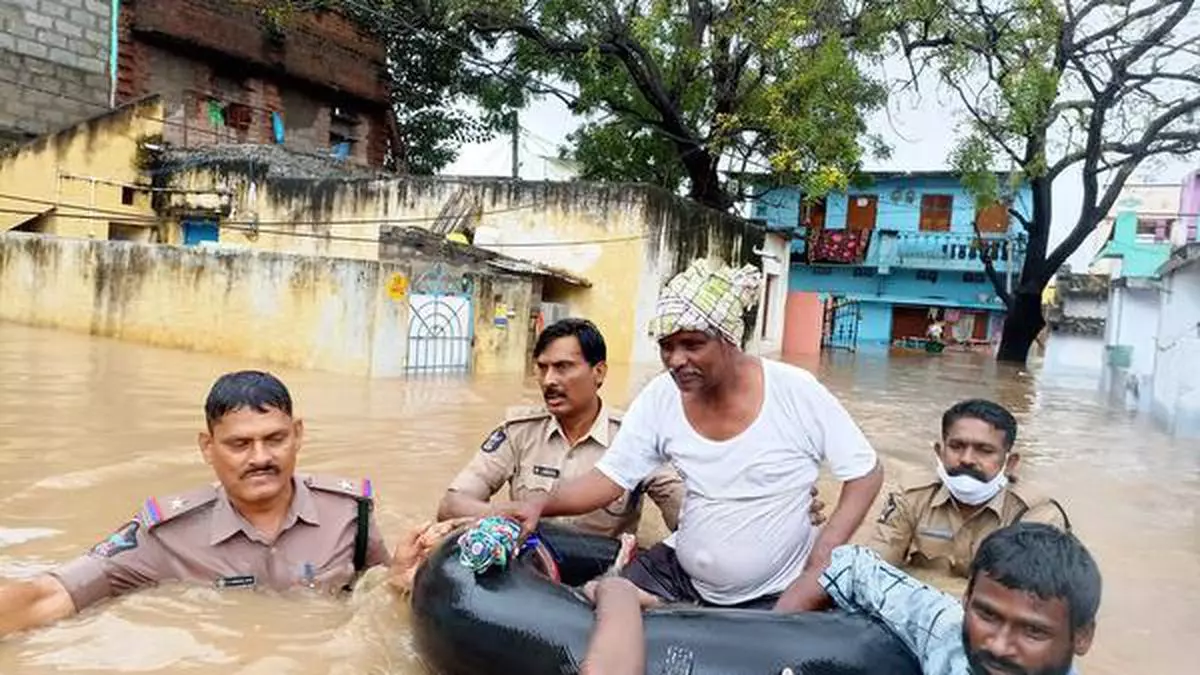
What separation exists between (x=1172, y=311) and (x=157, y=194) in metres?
15.7

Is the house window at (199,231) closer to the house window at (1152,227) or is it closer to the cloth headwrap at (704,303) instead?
the cloth headwrap at (704,303)

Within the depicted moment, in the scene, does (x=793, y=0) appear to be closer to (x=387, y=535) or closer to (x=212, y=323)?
(x=212, y=323)

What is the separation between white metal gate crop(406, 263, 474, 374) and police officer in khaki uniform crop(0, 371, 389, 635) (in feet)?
26.0

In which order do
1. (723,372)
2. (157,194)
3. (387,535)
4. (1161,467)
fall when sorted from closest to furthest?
(723,372) < (387,535) < (1161,467) < (157,194)

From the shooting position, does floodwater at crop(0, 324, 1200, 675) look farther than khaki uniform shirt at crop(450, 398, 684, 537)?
No

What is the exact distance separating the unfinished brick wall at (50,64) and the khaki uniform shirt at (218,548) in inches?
654

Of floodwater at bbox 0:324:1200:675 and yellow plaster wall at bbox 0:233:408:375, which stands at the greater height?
yellow plaster wall at bbox 0:233:408:375

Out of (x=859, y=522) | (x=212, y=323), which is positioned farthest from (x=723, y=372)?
(x=212, y=323)

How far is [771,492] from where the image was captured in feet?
9.01

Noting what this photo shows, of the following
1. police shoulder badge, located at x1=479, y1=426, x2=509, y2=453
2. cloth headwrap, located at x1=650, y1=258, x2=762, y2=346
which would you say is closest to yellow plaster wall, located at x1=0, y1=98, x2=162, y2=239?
police shoulder badge, located at x1=479, y1=426, x2=509, y2=453

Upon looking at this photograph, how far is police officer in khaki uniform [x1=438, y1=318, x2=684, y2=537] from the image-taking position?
3520 millimetres

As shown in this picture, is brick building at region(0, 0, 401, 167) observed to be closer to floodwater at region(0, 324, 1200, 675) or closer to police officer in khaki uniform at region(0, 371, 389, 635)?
floodwater at region(0, 324, 1200, 675)

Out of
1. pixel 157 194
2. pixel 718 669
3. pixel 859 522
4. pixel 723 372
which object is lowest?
pixel 718 669

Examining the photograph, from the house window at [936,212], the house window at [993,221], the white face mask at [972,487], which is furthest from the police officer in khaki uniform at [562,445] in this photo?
the house window at [936,212]
